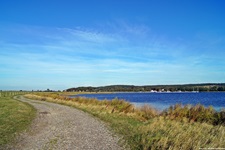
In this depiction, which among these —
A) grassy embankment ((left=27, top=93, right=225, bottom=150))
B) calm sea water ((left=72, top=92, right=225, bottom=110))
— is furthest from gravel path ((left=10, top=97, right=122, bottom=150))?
calm sea water ((left=72, top=92, right=225, bottom=110))

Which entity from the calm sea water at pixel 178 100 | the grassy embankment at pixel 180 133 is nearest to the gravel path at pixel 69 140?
the grassy embankment at pixel 180 133

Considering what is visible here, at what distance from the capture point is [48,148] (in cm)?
921

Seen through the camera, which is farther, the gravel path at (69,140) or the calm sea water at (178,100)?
the calm sea water at (178,100)

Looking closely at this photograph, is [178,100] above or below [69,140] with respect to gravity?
below

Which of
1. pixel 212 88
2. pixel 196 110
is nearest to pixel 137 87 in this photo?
pixel 212 88

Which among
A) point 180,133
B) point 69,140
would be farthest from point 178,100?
point 69,140

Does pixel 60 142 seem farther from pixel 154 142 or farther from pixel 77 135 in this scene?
pixel 154 142

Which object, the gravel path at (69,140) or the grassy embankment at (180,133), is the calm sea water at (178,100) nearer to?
the grassy embankment at (180,133)

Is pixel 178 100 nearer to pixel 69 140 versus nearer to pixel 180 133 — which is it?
pixel 180 133

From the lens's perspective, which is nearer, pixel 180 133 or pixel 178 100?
pixel 180 133

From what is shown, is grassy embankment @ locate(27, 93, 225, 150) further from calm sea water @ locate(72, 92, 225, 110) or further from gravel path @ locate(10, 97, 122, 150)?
calm sea water @ locate(72, 92, 225, 110)

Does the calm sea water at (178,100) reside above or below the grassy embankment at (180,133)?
below

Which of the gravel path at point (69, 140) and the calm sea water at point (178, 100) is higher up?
the gravel path at point (69, 140)

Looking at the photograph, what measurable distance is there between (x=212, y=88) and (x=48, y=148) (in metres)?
145
